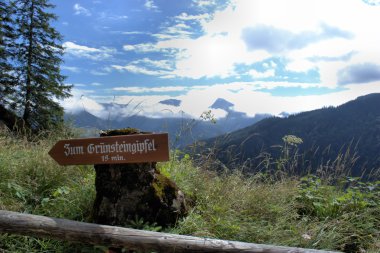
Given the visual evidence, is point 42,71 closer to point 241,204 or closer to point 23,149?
point 23,149

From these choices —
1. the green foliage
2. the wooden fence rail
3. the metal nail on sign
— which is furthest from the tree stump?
the green foliage

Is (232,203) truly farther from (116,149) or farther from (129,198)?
(116,149)

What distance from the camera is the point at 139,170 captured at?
170 inches

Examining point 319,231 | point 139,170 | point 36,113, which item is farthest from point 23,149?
point 36,113

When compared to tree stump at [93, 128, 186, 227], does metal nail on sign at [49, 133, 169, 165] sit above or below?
above

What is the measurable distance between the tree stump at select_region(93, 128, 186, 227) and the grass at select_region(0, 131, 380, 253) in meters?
0.19

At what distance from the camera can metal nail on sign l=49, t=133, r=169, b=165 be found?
4012 mm

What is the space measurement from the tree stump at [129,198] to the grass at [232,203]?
19 cm

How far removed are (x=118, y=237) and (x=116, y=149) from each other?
3.26ft

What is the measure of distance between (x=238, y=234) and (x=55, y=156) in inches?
96.7

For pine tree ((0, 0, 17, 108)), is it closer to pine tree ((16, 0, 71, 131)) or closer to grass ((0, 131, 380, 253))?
pine tree ((16, 0, 71, 131))

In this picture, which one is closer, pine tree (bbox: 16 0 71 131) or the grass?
the grass

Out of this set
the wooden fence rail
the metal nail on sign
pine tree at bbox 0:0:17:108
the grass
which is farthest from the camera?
pine tree at bbox 0:0:17:108

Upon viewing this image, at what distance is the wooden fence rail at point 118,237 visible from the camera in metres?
3.62
